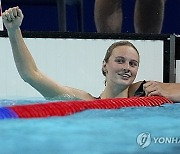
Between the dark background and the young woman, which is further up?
the dark background

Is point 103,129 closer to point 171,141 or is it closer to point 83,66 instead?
point 171,141

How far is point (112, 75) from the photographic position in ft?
9.09

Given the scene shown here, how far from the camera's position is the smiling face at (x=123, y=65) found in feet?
8.75

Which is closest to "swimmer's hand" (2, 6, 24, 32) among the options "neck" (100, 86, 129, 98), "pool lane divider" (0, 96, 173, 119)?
"pool lane divider" (0, 96, 173, 119)

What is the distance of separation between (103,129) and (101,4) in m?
2.58

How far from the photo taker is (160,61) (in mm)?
3662

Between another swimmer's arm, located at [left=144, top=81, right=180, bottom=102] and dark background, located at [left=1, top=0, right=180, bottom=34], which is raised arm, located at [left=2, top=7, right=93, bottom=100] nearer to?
another swimmer's arm, located at [left=144, top=81, right=180, bottom=102]

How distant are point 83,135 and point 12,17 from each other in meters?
1.25

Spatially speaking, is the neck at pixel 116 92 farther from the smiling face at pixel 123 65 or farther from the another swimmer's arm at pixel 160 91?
the another swimmer's arm at pixel 160 91

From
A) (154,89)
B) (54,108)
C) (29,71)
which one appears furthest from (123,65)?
(54,108)

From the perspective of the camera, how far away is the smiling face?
2.67 meters

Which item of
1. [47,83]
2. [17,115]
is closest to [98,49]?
[47,83]

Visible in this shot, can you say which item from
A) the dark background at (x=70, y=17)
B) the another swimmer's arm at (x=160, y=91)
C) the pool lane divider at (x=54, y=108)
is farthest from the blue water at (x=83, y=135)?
the dark background at (x=70, y=17)

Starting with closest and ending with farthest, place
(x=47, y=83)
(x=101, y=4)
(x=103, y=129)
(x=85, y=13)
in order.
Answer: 1. (x=103, y=129)
2. (x=47, y=83)
3. (x=101, y=4)
4. (x=85, y=13)
